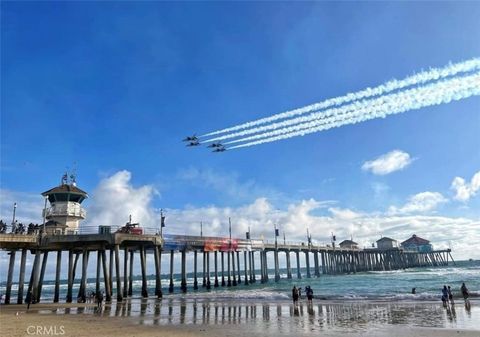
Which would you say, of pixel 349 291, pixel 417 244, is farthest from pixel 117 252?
pixel 417 244

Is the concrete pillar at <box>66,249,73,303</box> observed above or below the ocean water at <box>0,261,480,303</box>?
above

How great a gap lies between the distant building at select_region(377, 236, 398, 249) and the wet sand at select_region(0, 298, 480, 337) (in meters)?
115

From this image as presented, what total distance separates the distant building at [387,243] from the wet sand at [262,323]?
115262 millimetres

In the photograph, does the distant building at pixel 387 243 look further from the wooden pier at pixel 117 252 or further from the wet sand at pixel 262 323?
the wet sand at pixel 262 323

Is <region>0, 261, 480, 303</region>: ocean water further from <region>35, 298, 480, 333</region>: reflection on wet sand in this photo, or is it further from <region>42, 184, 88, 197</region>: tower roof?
<region>42, 184, 88, 197</region>: tower roof

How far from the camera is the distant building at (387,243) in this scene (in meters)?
137

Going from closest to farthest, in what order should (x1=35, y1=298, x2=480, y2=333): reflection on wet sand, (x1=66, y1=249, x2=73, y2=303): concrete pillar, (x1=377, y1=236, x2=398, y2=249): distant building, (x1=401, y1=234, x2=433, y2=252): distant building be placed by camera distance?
(x1=35, y1=298, x2=480, y2=333): reflection on wet sand → (x1=66, y1=249, x2=73, y2=303): concrete pillar → (x1=377, y1=236, x2=398, y2=249): distant building → (x1=401, y1=234, x2=433, y2=252): distant building

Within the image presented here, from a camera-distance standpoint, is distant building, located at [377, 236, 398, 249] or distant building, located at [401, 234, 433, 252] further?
distant building, located at [401, 234, 433, 252]

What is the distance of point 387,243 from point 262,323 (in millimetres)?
128029

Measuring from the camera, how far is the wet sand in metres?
17.7

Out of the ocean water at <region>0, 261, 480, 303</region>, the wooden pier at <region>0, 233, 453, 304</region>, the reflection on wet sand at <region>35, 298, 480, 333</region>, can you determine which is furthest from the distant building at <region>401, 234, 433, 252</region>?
the reflection on wet sand at <region>35, 298, 480, 333</region>

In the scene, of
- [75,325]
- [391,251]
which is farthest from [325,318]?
[391,251]

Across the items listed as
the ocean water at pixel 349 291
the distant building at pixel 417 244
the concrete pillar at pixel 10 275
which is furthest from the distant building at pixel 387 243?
the concrete pillar at pixel 10 275

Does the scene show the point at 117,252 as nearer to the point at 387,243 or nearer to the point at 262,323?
the point at 262,323
